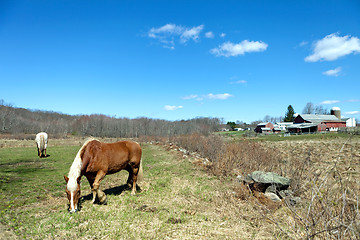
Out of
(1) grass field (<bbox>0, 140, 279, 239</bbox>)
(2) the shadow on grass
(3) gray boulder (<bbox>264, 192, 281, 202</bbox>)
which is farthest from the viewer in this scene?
(3) gray boulder (<bbox>264, 192, 281, 202</bbox>)

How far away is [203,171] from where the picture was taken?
12.5m

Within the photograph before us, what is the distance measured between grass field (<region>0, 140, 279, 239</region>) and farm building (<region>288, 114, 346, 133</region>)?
5524 cm

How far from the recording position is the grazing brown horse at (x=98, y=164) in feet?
18.3

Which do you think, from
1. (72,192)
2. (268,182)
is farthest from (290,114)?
(72,192)

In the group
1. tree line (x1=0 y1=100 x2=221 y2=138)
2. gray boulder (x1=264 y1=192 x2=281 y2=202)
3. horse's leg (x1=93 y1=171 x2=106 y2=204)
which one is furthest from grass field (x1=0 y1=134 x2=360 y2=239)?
tree line (x1=0 y1=100 x2=221 y2=138)

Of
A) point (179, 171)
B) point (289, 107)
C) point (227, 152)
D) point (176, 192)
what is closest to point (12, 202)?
point (176, 192)

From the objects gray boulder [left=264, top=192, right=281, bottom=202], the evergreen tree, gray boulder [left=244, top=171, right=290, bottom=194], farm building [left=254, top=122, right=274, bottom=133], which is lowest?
gray boulder [left=264, top=192, right=281, bottom=202]

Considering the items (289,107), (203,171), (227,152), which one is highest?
(289,107)

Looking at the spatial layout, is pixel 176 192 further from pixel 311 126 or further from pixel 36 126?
pixel 36 126

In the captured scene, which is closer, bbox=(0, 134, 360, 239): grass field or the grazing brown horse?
bbox=(0, 134, 360, 239): grass field

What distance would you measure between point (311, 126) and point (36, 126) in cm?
8428

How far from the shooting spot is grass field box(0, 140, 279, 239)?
486cm

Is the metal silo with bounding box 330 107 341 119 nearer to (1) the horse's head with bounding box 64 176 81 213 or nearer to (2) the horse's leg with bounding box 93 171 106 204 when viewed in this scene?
(2) the horse's leg with bounding box 93 171 106 204

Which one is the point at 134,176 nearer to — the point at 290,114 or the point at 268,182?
the point at 268,182
